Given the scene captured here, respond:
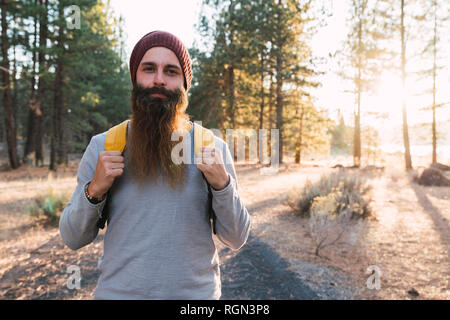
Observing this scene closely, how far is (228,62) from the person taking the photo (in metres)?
18.5

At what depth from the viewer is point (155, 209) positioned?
1.24m

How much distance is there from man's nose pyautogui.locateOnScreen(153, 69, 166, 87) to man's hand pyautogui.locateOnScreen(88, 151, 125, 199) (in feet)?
1.49

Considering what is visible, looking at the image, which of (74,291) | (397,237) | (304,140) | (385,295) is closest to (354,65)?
(304,140)

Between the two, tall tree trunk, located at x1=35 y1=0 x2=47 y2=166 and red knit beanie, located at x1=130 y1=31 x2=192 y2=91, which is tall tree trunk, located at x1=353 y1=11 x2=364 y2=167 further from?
red knit beanie, located at x1=130 y1=31 x2=192 y2=91

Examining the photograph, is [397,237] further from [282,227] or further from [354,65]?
[354,65]

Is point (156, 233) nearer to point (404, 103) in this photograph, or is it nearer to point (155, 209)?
point (155, 209)

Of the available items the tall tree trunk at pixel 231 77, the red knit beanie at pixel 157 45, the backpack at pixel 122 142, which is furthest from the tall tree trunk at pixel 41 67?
the backpack at pixel 122 142

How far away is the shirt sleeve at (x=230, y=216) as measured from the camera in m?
1.20

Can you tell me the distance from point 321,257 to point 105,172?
396cm

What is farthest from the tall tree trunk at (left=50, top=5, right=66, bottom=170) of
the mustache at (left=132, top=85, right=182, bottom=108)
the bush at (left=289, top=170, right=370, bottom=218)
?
the mustache at (left=132, top=85, right=182, bottom=108)

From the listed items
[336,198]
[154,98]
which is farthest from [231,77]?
[154,98]

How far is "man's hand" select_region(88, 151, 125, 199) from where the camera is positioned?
1147mm

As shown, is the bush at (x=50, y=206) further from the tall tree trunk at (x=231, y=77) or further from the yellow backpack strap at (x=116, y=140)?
the tall tree trunk at (x=231, y=77)

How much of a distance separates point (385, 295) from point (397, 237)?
2448 millimetres
